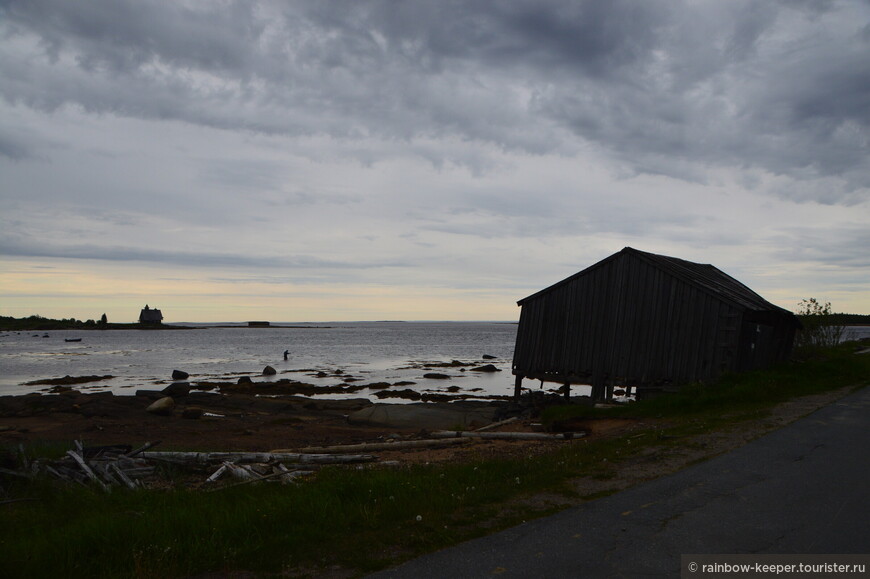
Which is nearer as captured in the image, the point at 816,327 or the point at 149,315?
the point at 816,327

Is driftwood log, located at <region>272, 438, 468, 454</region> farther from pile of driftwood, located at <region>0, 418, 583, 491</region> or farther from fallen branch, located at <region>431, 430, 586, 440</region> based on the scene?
pile of driftwood, located at <region>0, 418, 583, 491</region>

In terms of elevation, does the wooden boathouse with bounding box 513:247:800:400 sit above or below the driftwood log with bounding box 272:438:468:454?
above

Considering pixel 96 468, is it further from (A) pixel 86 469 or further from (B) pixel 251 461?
(B) pixel 251 461

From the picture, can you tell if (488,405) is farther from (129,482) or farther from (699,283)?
(129,482)

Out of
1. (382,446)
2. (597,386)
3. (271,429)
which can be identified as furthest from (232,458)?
(597,386)

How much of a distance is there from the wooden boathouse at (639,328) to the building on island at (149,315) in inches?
7077

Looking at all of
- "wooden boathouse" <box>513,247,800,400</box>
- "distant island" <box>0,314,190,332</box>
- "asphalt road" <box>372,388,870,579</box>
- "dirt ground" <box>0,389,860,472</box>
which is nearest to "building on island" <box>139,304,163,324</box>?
"distant island" <box>0,314,190,332</box>

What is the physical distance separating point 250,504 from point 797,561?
629cm

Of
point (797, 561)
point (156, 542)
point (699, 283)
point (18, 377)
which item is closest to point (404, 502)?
point (156, 542)

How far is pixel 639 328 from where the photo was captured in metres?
23.2

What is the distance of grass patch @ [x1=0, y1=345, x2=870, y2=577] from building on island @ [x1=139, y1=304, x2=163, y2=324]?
189869 millimetres

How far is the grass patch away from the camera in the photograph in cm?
610

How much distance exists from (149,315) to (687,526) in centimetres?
19707

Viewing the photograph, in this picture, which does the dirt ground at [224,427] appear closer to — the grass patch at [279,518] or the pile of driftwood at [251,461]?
the pile of driftwood at [251,461]
